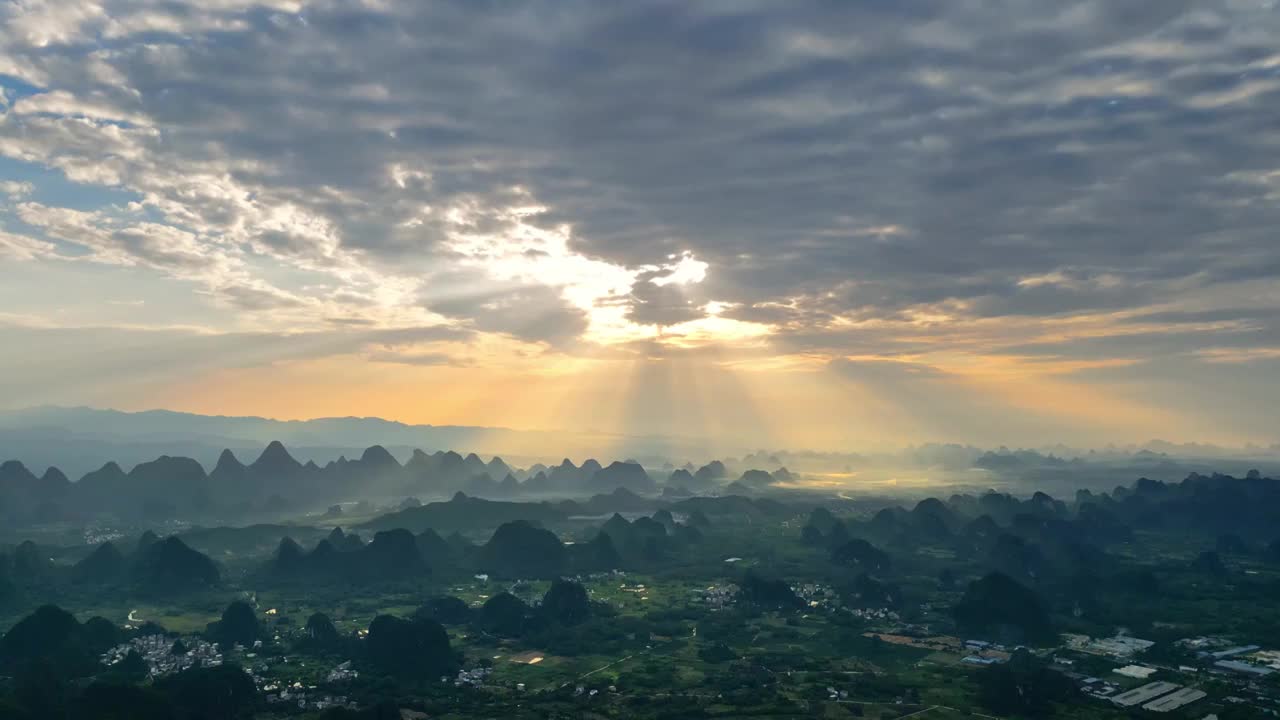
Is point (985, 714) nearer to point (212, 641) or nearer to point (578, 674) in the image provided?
point (578, 674)

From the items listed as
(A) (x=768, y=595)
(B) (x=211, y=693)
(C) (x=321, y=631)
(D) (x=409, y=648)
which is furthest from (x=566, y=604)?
(B) (x=211, y=693)

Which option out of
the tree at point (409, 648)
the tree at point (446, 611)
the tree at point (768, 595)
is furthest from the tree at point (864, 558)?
the tree at point (409, 648)

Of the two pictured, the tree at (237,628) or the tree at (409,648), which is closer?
the tree at (409,648)

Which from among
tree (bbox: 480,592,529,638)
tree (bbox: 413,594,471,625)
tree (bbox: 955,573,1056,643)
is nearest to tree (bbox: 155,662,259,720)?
tree (bbox: 480,592,529,638)

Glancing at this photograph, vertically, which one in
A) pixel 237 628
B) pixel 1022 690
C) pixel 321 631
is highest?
pixel 321 631

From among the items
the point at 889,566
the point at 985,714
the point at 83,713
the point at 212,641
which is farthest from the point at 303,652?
the point at 889,566

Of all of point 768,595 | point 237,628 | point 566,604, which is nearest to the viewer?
point 237,628

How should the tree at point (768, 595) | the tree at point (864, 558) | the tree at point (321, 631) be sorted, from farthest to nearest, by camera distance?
the tree at point (864, 558)
the tree at point (768, 595)
the tree at point (321, 631)

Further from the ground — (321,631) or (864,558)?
(864,558)

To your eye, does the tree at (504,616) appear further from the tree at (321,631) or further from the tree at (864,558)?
the tree at (864,558)

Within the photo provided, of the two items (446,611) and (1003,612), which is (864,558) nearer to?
(1003,612)

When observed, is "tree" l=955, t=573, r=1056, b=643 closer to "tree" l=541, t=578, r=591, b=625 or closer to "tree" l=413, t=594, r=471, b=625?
"tree" l=541, t=578, r=591, b=625
